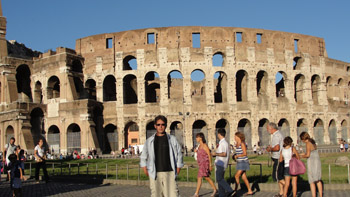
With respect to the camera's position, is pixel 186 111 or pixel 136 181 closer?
pixel 136 181

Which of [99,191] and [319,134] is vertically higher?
[319,134]

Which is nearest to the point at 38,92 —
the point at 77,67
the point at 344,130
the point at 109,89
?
the point at 77,67

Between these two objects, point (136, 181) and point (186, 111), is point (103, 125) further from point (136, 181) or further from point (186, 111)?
point (136, 181)

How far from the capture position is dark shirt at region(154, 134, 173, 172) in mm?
→ 6117

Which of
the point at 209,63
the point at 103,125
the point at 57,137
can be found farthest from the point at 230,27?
the point at 57,137

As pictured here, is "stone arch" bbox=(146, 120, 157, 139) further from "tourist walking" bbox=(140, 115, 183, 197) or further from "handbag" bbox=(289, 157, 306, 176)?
"tourist walking" bbox=(140, 115, 183, 197)

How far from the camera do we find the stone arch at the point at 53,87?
36.9 metres

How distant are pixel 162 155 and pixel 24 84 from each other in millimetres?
38023

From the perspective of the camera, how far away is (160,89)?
34.7 m

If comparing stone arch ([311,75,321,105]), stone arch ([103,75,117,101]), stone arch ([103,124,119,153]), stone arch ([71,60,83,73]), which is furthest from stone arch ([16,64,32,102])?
stone arch ([311,75,321,105])

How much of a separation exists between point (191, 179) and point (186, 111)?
22202mm

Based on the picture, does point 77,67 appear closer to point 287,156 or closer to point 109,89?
point 109,89

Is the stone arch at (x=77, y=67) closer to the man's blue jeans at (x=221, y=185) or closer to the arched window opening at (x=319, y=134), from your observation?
the arched window opening at (x=319, y=134)

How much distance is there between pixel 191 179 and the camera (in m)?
12.2
